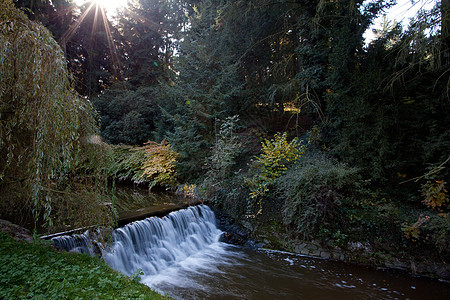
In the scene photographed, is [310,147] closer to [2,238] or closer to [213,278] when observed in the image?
[213,278]

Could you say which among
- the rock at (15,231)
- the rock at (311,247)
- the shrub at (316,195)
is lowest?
the rock at (311,247)

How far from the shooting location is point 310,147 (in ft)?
29.3

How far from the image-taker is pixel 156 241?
248 inches

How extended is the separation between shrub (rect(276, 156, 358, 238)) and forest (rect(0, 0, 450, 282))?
0.04 metres

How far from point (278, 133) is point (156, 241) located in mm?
5482

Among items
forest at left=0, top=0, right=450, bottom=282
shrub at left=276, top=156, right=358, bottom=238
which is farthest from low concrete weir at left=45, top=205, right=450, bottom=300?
shrub at left=276, top=156, right=358, bottom=238

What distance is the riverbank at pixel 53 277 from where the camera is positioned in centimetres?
288

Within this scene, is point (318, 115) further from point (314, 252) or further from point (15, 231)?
point (15, 231)

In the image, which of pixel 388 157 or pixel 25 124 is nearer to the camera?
pixel 25 124

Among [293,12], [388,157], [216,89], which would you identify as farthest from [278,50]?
[388,157]

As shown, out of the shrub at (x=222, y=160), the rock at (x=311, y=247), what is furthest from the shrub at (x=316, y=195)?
the shrub at (x=222, y=160)

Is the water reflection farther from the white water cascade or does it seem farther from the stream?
the white water cascade

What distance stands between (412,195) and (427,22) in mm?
4300

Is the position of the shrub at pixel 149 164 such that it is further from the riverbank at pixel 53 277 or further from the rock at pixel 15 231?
the riverbank at pixel 53 277
